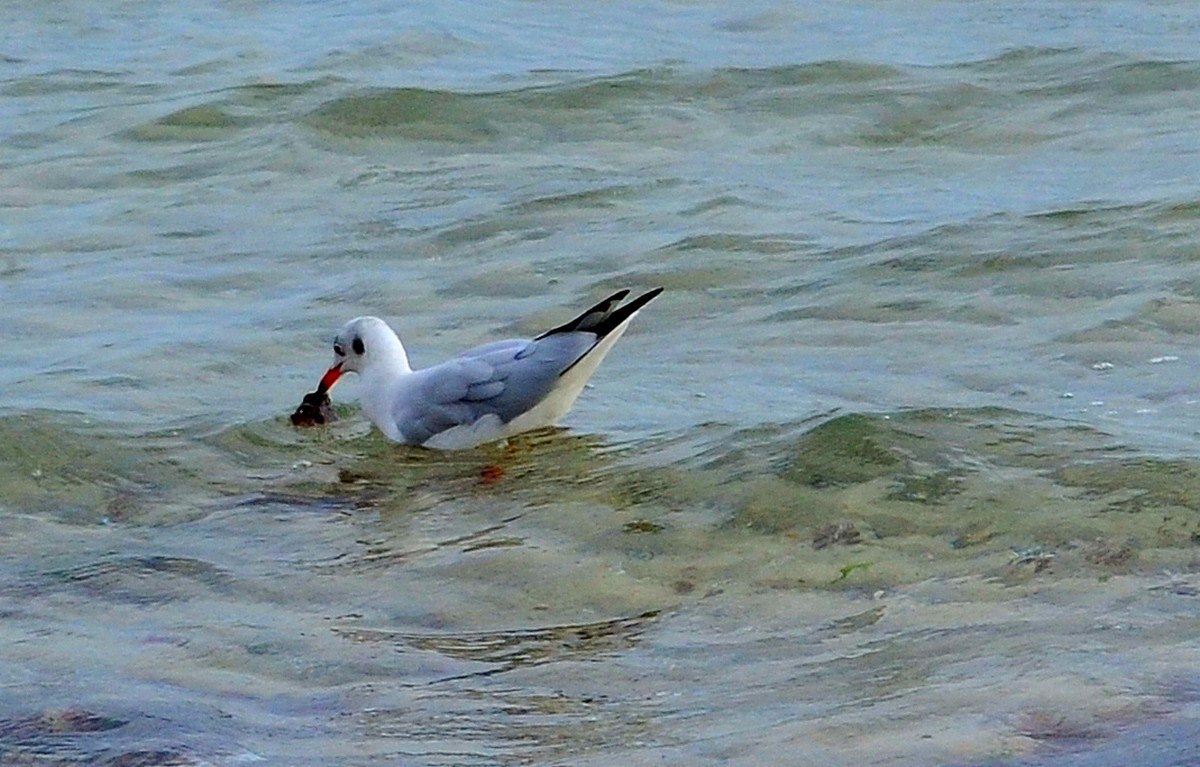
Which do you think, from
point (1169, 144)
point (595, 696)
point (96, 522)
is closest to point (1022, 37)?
point (1169, 144)

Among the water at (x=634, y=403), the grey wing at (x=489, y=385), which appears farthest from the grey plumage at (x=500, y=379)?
the water at (x=634, y=403)

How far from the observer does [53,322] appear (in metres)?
9.33

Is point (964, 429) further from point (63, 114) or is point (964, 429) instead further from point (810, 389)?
point (63, 114)

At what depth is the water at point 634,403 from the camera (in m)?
4.75

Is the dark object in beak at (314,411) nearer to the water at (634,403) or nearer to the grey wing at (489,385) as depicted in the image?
the water at (634,403)

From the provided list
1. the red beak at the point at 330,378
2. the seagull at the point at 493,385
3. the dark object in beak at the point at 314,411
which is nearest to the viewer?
the seagull at the point at 493,385

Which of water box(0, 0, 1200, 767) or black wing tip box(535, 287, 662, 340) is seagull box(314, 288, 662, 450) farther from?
water box(0, 0, 1200, 767)

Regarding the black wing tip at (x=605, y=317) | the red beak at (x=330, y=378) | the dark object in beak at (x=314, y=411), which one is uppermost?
the black wing tip at (x=605, y=317)

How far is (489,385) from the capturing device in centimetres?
757

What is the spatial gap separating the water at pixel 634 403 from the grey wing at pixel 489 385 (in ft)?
0.49

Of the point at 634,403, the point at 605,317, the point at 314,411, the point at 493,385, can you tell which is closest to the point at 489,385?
the point at 493,385

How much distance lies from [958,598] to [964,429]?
5.31ft

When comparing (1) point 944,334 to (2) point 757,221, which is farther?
(2) point 757,221

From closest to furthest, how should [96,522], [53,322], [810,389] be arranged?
[96,522]
[810,389]
[53,322]
